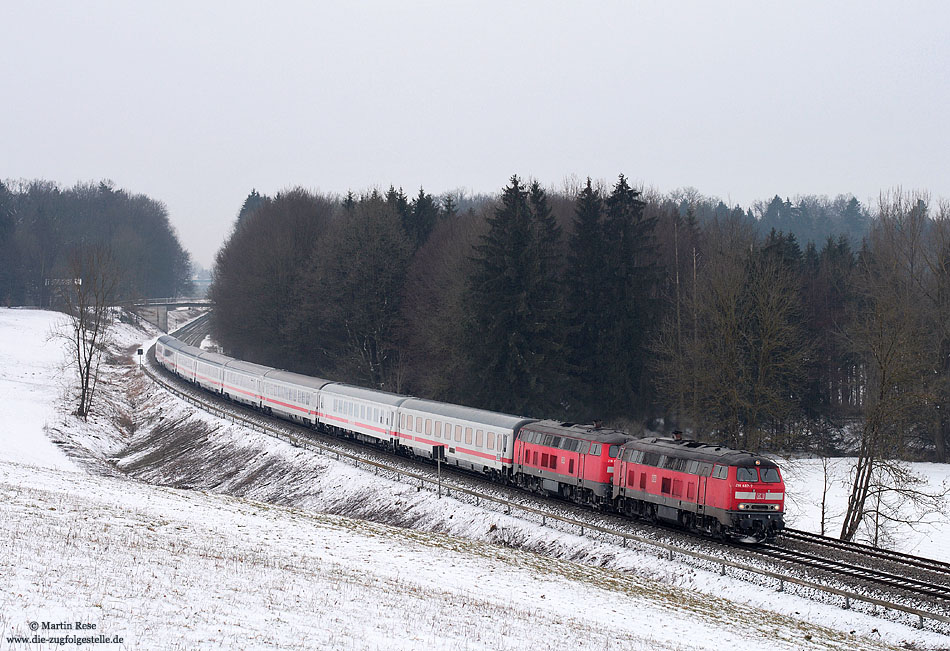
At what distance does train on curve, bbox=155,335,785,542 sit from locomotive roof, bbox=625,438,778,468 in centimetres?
4

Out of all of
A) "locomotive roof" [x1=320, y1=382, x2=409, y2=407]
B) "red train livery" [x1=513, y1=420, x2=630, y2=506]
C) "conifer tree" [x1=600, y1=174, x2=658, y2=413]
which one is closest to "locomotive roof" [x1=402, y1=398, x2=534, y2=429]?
"red train livery" [x1=513, y1=420, x2=630, y2=506]

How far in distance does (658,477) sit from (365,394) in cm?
2449

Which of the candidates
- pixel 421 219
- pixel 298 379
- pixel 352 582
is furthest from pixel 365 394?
pixel 421 219

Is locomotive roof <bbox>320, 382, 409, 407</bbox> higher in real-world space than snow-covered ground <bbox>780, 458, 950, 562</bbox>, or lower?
higher

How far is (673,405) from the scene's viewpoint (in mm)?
56531

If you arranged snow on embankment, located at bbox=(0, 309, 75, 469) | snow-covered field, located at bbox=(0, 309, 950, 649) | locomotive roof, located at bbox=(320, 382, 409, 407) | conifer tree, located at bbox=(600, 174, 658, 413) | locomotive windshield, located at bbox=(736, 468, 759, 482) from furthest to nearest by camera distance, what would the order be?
1. conifer tree, located at bbox=(600, 174, 658, 413)
2. snow on embankment, located at bbox=(0, 309, 75, 469)
3. locomotive roof, located at bbox=(320, 382, 409, 407)
4. locomotive windshield, located at bbox=(736, 468, 759, 482)
5. snow-covered field, located at bbox=(0, 309, 950, 649)

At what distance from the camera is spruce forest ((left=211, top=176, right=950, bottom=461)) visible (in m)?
49.8

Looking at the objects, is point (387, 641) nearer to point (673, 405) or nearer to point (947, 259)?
point (673, 405)

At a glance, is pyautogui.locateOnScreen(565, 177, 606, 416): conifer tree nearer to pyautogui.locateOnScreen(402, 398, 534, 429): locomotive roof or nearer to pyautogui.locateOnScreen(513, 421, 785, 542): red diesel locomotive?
pyautogui.locateOnScreen(402, 398, 534, 429): locomotive roof

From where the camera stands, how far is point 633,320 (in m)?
58.9

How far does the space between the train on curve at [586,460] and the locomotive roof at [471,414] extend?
7 cm

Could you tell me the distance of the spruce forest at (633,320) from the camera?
1959 inches

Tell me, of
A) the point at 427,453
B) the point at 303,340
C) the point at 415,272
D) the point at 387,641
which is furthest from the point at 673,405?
the point at 387,641

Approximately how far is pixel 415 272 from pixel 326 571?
51.3 metres
